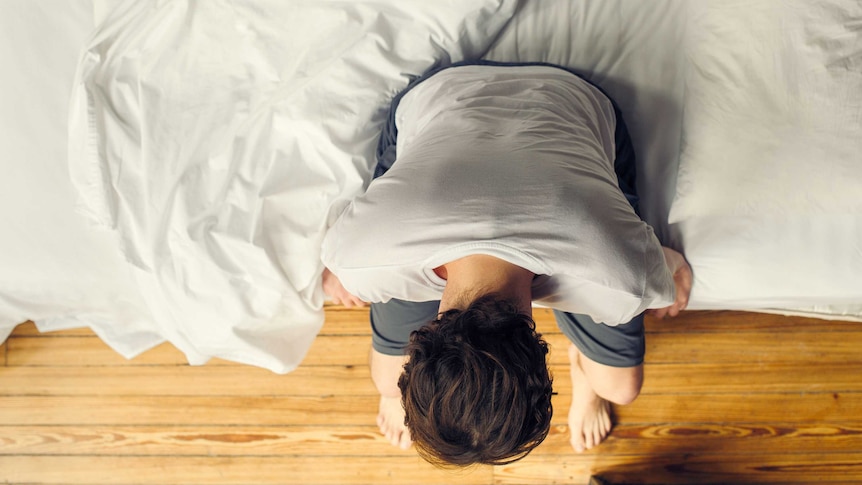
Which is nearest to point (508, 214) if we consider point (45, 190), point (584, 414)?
point (584, 414)

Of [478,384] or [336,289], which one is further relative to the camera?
[336,289]

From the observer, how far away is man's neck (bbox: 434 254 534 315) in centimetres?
69

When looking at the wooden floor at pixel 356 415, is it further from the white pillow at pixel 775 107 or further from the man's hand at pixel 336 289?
the white pillow at pixel 775 107

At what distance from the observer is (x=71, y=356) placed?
1.43 m

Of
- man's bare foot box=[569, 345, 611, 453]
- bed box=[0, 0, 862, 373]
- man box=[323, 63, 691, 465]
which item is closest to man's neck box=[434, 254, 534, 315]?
man box=[323, 63, 691, 465]

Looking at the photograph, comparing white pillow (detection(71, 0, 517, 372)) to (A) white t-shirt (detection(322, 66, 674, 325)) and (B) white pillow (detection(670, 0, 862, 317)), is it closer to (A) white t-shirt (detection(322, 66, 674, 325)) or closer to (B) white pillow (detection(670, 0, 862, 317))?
(A) white t-shirt (detection(322, 66, 674, 325))

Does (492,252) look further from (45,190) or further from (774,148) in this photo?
(45,190)

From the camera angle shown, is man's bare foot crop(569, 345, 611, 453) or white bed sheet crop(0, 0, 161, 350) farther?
man's bare foot crop(569, 345, 611, 453)

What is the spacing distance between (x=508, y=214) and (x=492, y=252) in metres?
0.05

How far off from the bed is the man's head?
46 cm

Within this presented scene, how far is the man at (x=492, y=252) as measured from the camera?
2.12 feet

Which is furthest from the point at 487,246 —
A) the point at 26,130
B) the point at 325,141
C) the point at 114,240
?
the point at 26,130

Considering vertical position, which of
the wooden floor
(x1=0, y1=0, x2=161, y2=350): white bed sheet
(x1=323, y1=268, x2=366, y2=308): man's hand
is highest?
(x1=0, y1=0, x2=161, y2=350): white bed sheet

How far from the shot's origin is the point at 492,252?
0.67 meters
